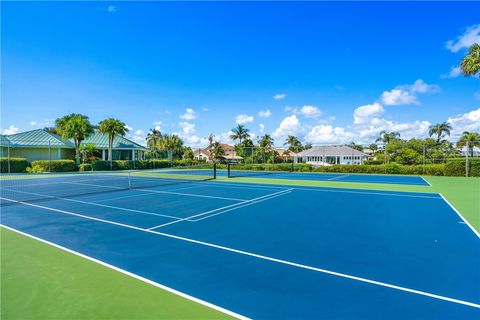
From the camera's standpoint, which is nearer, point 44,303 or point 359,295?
point 44,303

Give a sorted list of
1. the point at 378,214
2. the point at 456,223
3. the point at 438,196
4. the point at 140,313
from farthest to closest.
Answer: the point at 438,196, the point at 378,214, the point at 456,223, the point at 140,313

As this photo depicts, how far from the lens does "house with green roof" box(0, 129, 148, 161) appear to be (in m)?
31.0

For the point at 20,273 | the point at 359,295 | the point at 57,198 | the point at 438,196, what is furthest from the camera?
the point at 438,196

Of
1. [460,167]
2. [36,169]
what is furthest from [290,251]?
[36,169]

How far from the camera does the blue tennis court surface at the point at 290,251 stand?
11.4 ft

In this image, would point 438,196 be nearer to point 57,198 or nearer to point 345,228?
point 345,228

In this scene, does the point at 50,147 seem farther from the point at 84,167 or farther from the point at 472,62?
the point at 472,62

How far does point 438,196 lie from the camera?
12492mm

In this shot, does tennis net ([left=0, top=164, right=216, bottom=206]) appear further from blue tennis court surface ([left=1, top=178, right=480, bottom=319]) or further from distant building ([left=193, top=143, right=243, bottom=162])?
distant building ([left=193, top=143, right=243, bottom=162])

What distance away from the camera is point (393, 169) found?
26406mm

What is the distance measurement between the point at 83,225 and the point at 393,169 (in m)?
26.7

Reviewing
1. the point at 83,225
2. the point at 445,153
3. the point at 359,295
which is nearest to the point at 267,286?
the point at 359,295

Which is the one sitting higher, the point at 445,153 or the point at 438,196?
the point at 445,153

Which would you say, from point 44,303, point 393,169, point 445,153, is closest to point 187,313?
point 44,303
